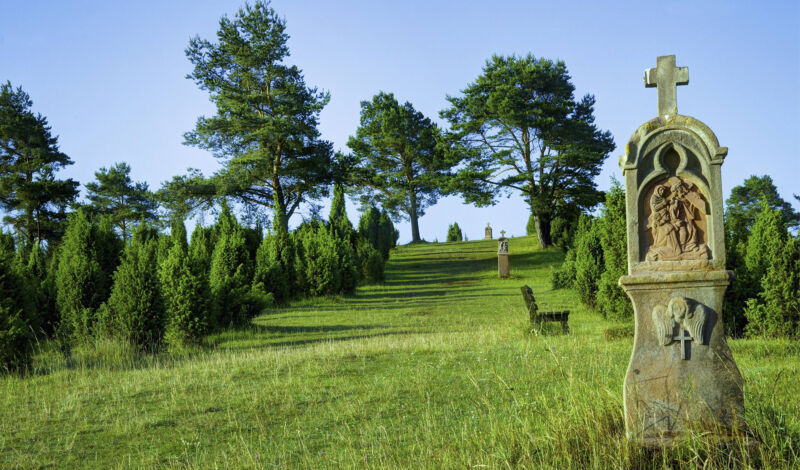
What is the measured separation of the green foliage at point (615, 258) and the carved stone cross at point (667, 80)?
20.5ft

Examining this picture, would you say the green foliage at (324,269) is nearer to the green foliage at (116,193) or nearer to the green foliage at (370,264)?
the green foliage at (370,264)

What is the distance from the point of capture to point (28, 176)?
85.6ft

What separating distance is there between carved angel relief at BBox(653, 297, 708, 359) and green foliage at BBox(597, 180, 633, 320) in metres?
6.34

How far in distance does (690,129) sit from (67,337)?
11389 mm

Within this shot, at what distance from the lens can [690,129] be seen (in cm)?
415

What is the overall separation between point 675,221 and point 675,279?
0.45m

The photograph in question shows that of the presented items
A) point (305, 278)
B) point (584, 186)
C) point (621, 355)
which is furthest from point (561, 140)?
point (621, 355)

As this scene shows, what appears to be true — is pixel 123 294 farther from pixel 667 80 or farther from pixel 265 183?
pixel 265 183

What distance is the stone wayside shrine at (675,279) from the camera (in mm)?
3896

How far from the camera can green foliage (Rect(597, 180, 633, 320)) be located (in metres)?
10.2

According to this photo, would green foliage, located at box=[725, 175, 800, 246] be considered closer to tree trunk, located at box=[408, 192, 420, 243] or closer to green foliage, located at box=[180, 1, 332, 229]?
tree trunk, located at box=[408, 192, 420, 243]

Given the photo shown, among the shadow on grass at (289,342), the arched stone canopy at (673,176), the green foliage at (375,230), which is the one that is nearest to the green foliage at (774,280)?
the arched stone canopy at (673,176)

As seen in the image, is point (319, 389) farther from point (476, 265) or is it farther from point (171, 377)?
point (476, 265)

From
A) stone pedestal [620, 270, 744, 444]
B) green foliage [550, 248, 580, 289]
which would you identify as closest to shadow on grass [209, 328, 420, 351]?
stone pedestal [620, 270, 744, 444]
